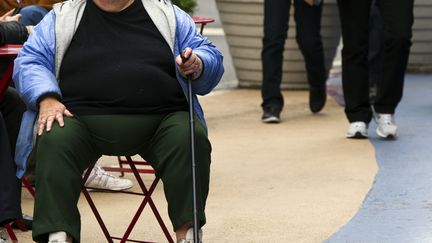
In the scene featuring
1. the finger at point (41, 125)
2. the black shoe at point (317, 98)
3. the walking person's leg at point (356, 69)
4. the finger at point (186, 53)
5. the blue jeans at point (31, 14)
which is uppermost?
the finger at point (186, 53)

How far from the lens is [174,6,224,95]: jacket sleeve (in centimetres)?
479

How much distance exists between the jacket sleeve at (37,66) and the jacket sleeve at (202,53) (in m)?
0.54

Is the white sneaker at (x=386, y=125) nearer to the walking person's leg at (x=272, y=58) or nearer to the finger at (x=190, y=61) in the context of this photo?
the walking person's leg at (x=272, y=58)

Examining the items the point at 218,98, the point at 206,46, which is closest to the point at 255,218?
the point at 206,46

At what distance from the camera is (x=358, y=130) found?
8.22 meters

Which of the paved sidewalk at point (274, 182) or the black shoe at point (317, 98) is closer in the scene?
the paved sidewalk at point (274, 182)

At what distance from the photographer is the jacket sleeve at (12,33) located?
5.37 metres

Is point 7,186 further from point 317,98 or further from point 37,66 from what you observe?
point 317,98

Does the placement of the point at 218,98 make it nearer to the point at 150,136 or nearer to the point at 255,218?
the point at 255,218

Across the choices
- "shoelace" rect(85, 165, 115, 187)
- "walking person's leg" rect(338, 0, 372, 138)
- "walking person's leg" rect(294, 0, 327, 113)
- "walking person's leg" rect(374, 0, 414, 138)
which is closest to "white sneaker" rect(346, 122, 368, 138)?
"walking person's leg" rect(338, 0, 372, 138)

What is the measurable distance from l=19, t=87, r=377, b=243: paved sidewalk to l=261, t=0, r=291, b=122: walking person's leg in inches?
6.0

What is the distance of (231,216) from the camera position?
6.16 metres

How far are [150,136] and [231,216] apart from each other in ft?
4.89

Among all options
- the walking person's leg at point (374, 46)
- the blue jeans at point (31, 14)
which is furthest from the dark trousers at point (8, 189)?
the walking person's leg at point (374, 46)
